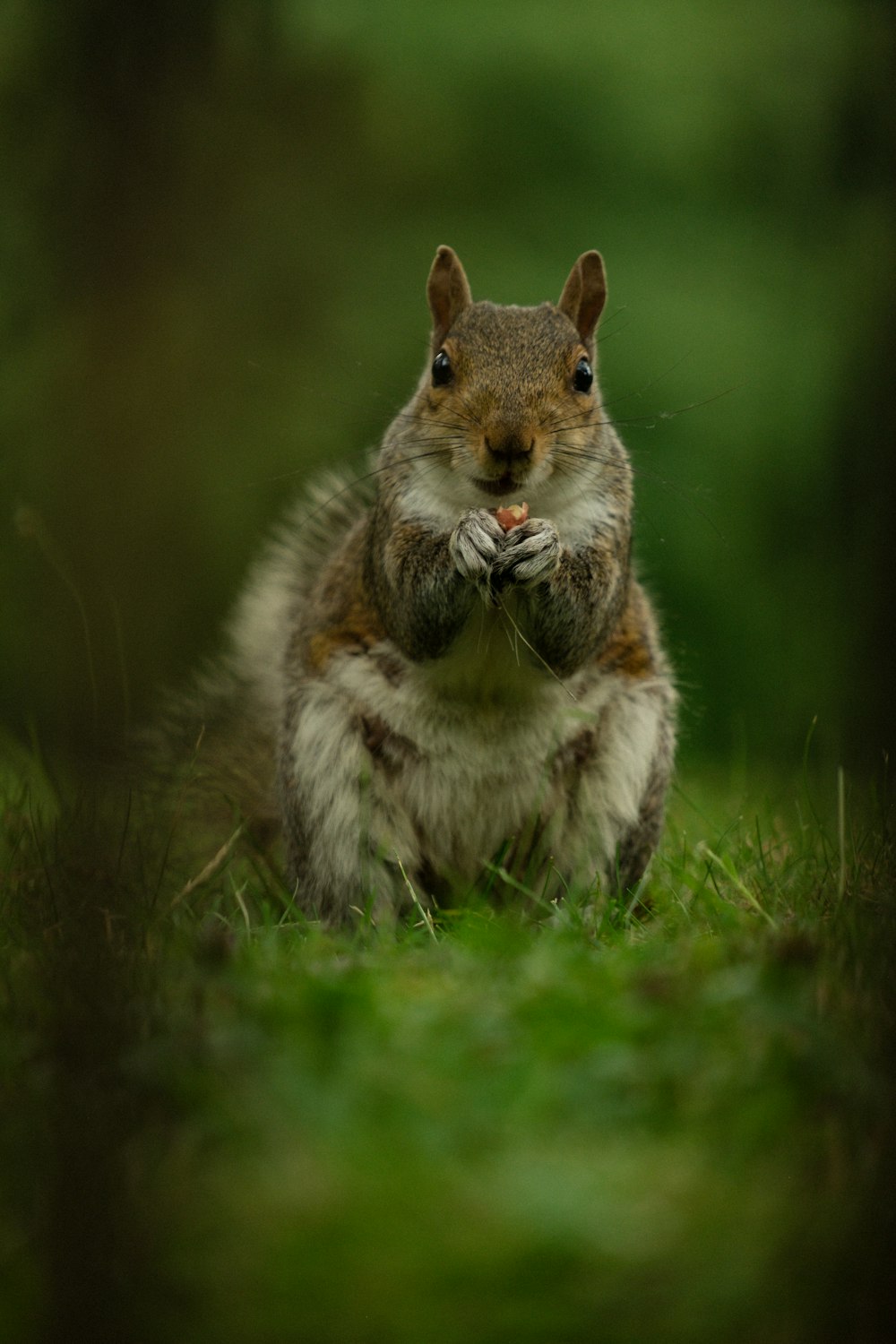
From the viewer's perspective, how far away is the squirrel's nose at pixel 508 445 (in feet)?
8.02

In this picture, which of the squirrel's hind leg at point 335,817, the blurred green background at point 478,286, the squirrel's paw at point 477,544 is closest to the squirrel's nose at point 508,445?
the squirrel's paw at point 477,544

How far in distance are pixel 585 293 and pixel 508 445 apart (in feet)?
1.87

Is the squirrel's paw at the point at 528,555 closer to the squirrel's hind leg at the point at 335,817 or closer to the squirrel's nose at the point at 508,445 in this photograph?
the squirrel's nose at the point at 508,445

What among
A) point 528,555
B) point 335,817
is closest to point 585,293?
point 528,555

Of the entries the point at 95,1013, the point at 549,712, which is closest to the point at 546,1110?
the point at 95,1013

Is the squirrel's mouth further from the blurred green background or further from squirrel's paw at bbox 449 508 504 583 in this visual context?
the blurred green background

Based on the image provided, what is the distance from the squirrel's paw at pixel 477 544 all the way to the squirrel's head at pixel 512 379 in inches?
2.4

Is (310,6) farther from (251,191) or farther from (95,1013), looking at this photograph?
(95,1013)

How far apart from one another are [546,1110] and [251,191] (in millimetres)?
5992

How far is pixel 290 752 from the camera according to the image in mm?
2877

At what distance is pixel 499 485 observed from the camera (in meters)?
2.53

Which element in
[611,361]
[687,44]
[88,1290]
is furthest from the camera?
[687,44]

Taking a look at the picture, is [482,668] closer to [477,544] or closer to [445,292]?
[477,544]

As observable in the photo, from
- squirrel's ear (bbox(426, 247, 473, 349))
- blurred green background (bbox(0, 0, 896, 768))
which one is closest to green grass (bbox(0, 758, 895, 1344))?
squirrel's ear (bbox(426, 247, 473, 349))
